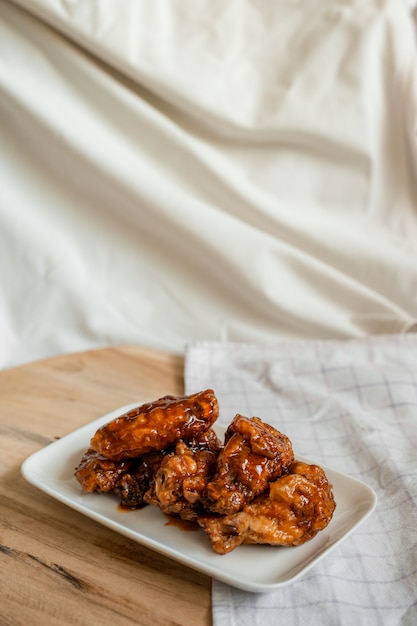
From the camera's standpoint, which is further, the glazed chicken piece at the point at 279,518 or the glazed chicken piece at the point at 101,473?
the glazed chicken piece at the point at 101,473

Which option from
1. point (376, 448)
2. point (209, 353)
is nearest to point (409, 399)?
point (376, 448)

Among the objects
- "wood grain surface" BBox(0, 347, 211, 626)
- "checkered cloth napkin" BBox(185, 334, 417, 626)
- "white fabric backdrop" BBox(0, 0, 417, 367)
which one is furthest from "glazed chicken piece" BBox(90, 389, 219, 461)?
"white fabric backdrop" BBox(0, 0, 417, 367)

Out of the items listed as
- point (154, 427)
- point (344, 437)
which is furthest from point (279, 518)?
point (344, 437)

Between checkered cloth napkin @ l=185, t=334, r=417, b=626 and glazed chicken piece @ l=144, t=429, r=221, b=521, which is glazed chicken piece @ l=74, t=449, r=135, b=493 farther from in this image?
checkered cloth napkin @ l=185, t=334, r=417, b=626

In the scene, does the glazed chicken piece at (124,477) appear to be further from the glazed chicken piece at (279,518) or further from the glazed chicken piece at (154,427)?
the glazed chicken piece at (279,518)

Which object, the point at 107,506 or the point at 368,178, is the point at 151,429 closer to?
the point at 107,506

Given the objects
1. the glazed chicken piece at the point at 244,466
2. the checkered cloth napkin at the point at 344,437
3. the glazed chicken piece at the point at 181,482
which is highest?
the glazed chicken piece at the point at 244,466

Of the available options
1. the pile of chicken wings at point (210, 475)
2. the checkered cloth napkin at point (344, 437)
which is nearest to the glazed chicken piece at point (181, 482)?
the pile of chicken wings at point (210, 475)

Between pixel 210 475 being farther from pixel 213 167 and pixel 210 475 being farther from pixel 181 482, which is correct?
pixel 213 167
